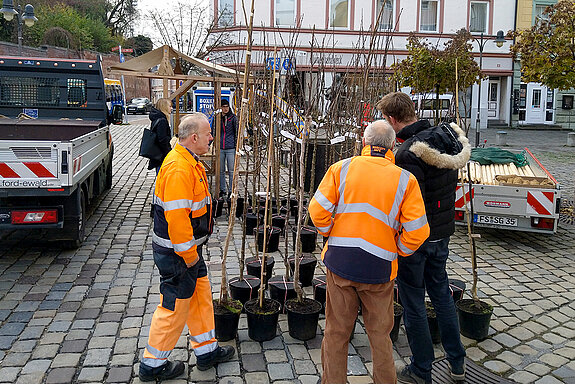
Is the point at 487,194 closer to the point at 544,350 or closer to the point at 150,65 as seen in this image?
the point at 544,350

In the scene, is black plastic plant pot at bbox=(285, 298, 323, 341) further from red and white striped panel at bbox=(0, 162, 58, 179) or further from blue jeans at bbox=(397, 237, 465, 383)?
red and white striped panel at bbox=(0, 162, 58, 179)

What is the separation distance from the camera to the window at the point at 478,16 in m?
32.2

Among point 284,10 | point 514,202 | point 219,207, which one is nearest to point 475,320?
point 514,202

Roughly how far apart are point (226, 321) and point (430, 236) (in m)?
1.83

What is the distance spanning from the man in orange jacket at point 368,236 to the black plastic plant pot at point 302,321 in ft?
3.62

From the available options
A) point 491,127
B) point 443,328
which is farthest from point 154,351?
point 491,127

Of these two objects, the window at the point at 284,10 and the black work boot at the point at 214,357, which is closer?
the black work boot at the point at 214,357

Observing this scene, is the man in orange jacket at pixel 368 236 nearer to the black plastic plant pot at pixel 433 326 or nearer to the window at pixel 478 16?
the black plastic plant pot at pixel 433 326

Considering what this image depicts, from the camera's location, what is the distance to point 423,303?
3.80 meters

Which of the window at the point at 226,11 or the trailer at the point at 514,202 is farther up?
the window at the point at 226,11

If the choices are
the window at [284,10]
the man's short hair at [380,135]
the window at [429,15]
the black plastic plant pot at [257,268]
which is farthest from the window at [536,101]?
the man's short hair at [380,135]

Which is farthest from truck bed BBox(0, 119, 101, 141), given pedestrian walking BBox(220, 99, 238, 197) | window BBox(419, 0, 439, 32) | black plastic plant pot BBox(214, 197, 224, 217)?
window BBox(419, 0, 439, 32)

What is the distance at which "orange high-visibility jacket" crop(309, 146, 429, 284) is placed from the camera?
3.31m

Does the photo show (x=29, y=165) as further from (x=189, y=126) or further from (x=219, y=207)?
(x=219, y=207)
